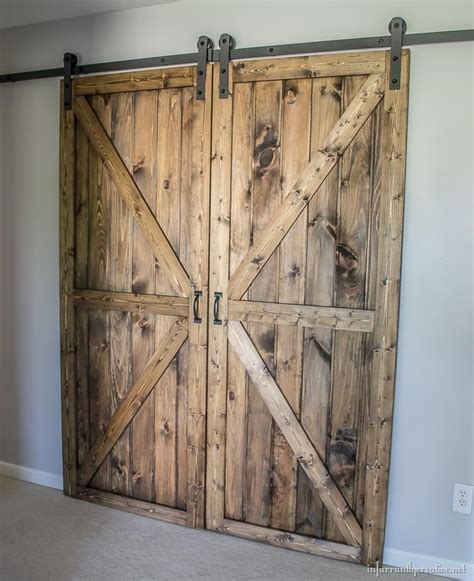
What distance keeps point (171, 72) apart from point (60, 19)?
2.40 feet

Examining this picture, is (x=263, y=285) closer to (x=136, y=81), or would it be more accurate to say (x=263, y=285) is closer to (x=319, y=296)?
(x=319, y=296)

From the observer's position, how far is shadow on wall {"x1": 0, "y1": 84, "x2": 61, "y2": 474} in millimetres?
2555

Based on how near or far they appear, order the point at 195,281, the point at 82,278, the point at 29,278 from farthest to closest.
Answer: the point at 29,278 → the point at 82,278 → the point at 195,281

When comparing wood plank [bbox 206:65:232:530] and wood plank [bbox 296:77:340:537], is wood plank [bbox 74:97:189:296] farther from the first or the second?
wood plank [bbox 296:77:340:537]

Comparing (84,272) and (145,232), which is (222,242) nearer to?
(145,232)

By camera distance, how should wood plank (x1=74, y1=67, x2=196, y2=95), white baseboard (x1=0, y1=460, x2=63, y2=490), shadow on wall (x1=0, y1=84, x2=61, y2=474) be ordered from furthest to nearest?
white baseboard (x1=0, y1=460, x2=63, y2=490) → shadow on wall (x1=0, y1=84, x2=61, y2=474) → wood plank (x1=74, y1=67, x2=196, y2=95)

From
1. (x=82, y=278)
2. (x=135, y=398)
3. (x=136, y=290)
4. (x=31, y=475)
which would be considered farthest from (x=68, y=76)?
(x=31, y=475)

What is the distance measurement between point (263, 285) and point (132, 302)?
2.25 feet

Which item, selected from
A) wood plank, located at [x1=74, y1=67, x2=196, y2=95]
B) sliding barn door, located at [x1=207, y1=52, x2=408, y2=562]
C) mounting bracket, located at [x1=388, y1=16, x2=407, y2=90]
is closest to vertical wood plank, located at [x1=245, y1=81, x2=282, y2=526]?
sliding barn door, located at [x1=207, y1=52, x2=408, y2=562]

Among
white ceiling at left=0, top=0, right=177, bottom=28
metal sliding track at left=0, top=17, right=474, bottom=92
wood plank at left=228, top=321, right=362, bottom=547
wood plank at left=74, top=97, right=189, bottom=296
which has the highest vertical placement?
white ceiling at left=0, top=0, right=177, bottom=28

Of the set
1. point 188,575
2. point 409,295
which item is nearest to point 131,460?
point 188,575

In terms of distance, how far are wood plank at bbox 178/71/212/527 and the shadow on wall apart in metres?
0.76

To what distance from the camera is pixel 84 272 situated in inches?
98.7

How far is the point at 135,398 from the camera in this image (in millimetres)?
2465
